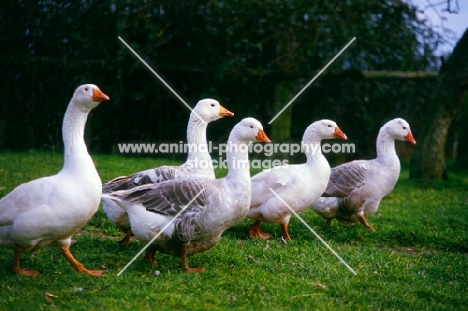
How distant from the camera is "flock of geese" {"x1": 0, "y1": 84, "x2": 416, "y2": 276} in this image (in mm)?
5275

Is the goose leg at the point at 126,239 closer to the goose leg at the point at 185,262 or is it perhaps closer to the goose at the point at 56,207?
the goose leg at the point at 185,262

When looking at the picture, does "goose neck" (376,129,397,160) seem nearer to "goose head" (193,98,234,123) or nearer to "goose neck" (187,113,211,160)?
"goose head" (193,98,234,123)

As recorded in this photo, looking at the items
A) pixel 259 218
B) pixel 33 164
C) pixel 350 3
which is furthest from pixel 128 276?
pixel 350 3

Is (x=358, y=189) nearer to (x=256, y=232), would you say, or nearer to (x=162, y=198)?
(x=256, y=232)

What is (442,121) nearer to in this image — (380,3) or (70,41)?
(380,3)

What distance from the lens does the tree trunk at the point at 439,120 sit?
1234cm

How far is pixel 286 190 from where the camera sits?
24.4ft

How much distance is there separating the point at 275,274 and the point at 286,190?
1.69m

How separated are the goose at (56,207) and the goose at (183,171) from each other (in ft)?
3.50

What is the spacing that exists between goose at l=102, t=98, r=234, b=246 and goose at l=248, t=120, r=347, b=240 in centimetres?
72

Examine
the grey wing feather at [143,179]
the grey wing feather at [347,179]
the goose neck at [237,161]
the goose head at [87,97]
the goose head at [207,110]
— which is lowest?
the grey wing feather at [347,179]

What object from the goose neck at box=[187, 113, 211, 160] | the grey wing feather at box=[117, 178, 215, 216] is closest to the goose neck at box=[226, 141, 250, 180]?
the grey wing feather at box=[117, 178, 215, 216]

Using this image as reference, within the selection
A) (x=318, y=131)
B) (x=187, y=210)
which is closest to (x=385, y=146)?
(x=318, y=131)

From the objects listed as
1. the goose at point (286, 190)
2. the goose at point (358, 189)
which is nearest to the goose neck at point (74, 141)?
the goose at point (286, 190)
